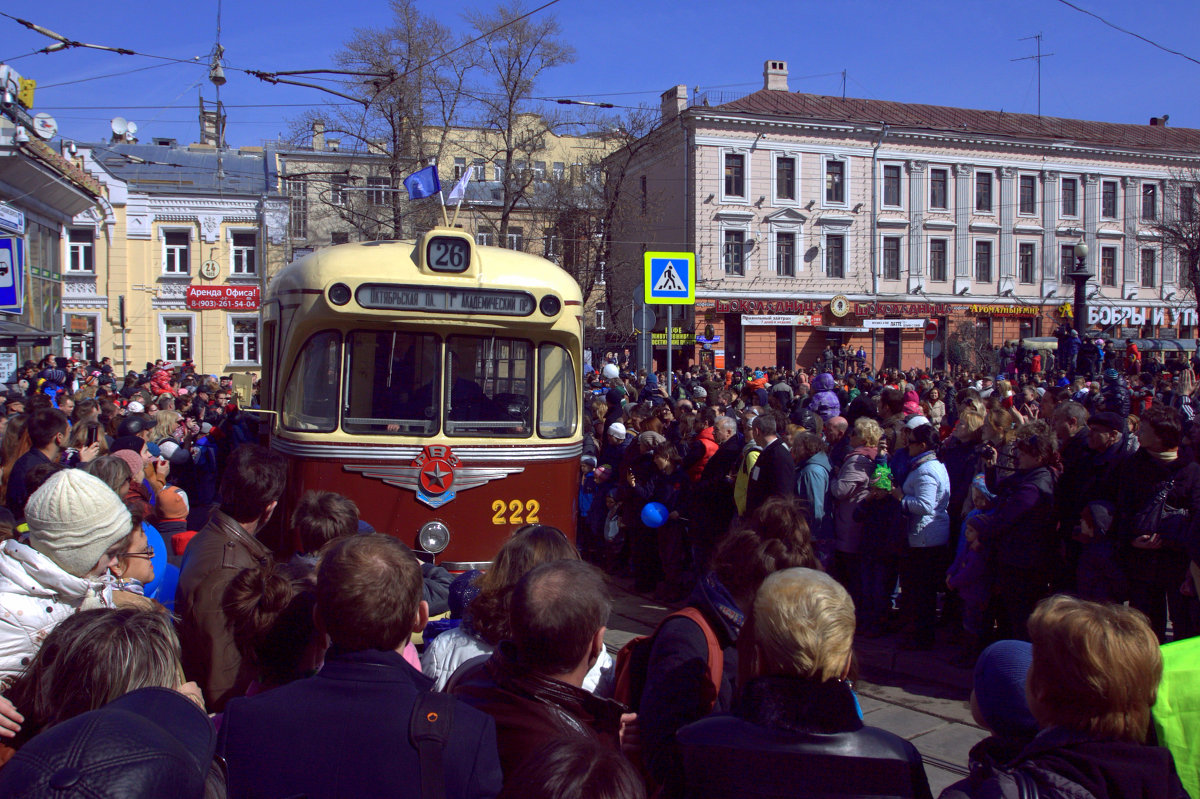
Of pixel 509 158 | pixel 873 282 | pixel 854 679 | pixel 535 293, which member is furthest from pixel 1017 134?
pixel 854 679

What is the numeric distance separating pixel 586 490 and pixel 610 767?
366 inches

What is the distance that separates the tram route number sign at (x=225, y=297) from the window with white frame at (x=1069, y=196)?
37.2 m

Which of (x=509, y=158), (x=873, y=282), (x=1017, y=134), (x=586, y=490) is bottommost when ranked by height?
(x=586, y=490)

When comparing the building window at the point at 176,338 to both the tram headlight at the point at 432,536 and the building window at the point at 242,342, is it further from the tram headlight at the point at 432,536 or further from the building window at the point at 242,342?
the tram headlight at the point at 432,536

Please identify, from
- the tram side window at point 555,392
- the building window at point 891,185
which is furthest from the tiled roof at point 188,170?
the tram side window at point 555,392

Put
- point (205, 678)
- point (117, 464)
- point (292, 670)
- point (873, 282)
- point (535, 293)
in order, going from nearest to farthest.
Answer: point (292, 670)
point (205, 678)
point (117, 464)
point (535, 293)
point (873, 282)

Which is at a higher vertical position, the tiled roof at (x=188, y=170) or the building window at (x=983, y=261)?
the tiled roof at (x=188, y=170)

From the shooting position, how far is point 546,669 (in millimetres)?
2588

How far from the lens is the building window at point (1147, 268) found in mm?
47094

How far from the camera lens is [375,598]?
101 inches

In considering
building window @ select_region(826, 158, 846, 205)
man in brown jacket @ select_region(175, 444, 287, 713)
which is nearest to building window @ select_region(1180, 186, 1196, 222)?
building window @ select_region(826, 158, 846, 205)

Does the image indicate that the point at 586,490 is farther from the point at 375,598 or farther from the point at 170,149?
the point at 170,149

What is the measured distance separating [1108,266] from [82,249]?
4633 cm

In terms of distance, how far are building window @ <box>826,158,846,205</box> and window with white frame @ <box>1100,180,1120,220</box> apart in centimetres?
1470
